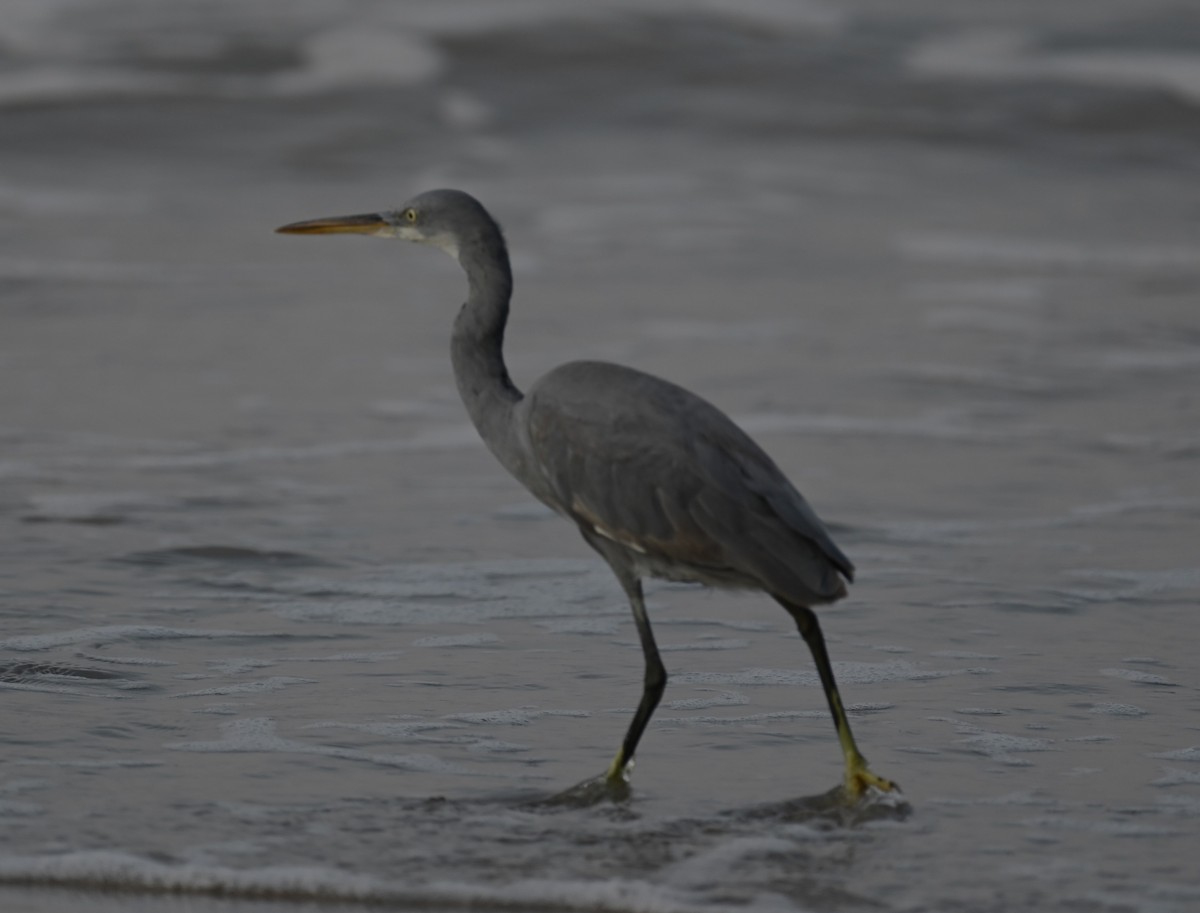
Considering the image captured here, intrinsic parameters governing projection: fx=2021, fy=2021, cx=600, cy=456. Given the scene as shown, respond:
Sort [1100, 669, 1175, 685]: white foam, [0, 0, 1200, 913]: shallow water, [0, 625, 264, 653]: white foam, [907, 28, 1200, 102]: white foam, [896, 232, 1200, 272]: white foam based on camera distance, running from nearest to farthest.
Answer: [0, 0, 1200, 913]: shallow water
[1100, 669, 1175, 685]: white foam
[0, 625, 264, 653]: white foam
[896, 232, 1200, 272]: white foam
[907, 28, 1200, 102]: white foam

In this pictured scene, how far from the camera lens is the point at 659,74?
1781 cm

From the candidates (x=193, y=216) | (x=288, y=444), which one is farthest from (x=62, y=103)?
(x=288, y=444)

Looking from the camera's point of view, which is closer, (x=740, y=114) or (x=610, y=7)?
(x=740, y=114)

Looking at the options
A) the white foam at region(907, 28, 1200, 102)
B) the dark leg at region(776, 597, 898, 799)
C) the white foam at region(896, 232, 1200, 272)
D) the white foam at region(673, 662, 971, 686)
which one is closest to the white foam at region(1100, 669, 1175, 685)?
the white foam at region(673, 662, 971, 686)

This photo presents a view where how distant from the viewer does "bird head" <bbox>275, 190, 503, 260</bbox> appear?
195 inches

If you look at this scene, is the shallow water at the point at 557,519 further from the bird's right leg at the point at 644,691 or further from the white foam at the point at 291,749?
the bird's right leg at the point at 644,691

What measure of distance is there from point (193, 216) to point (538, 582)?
7.81m

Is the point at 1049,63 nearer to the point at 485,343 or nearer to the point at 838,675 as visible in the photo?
the point at 838,675

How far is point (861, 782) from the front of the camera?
4.35 metres

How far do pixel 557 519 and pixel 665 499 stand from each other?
282 cm

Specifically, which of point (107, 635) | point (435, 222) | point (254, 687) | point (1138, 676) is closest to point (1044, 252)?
point (1138, 676)

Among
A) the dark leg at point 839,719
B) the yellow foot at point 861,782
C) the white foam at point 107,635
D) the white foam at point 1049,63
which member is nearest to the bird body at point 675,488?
the dark leg at point 839,719

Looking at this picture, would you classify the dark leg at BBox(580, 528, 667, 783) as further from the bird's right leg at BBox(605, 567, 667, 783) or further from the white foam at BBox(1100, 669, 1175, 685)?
the white foam at BBox(1100, 669, 1175, 685)

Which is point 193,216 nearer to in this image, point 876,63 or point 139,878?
point 876,63
